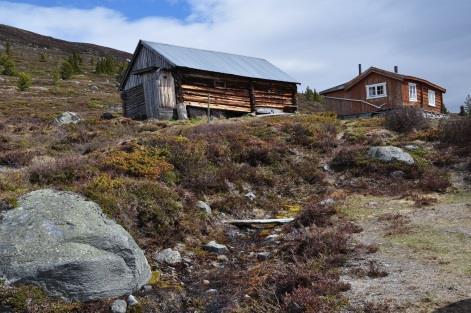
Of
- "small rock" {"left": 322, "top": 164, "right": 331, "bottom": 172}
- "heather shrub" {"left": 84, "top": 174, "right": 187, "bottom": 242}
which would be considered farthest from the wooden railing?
"heather shrub" {"left": 84, "top": 174, "right": 187, "bottom": 242}

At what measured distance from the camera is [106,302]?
295 inches

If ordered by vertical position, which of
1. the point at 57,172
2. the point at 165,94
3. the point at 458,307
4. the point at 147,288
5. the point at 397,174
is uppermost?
the point at 165,94

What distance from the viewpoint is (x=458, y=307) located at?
625 centimetres

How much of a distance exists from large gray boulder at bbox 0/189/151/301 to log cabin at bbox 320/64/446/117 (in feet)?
86.6

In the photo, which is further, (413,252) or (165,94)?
(165,94)

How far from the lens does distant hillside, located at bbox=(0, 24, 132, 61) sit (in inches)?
3753

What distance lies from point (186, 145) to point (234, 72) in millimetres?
16313

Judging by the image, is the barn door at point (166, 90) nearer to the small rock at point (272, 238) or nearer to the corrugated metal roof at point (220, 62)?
the corrugated metal roof at point (220, 62)

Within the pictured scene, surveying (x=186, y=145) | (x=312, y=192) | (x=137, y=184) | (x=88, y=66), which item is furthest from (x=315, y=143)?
(x=88, y=66)

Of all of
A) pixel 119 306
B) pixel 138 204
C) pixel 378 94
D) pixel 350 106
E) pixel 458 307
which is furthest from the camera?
pixel 350 106

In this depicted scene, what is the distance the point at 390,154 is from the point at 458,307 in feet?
34.2

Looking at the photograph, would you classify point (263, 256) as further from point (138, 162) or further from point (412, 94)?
point (412, 94)

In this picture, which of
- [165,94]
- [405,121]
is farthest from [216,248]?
[165,94]

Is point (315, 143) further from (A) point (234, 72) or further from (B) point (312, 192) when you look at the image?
(A) point (234, 72)
